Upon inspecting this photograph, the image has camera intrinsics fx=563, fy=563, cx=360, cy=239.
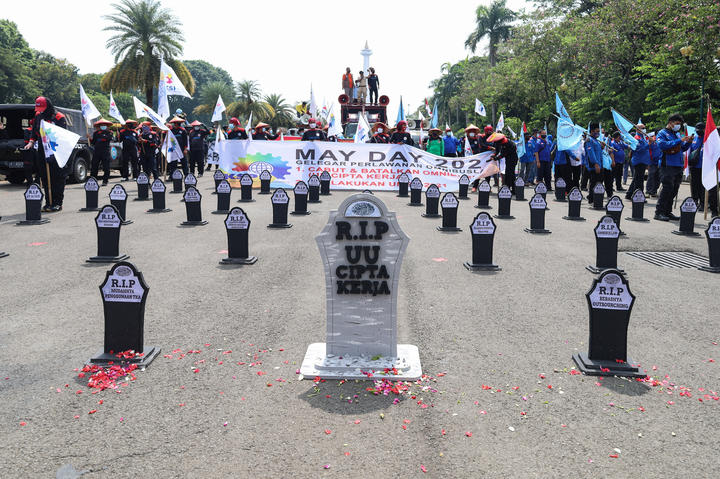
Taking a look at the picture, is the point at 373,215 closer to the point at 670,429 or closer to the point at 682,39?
the point at 670,429

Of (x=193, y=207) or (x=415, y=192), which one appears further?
(x=415, y=192)

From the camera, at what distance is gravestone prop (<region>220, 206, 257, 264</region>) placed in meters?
8.34

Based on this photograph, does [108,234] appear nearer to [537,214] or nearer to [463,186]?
[537,214]

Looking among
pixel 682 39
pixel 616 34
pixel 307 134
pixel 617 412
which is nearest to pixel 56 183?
pixel 307 134

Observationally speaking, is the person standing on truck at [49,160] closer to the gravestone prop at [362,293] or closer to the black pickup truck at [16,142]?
the black pickup truck at [16,142]

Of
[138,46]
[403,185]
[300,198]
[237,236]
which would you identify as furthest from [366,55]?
[237,236]

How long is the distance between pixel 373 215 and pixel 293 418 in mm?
1606

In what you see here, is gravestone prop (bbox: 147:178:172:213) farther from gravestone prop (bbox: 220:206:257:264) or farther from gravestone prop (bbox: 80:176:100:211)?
gravestone prop (bbox: 220:206:257:264)

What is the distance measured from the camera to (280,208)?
37.4 feet

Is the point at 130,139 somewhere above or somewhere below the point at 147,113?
below

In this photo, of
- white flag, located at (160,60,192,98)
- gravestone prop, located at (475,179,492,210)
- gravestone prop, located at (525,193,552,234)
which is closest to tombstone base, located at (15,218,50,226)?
white flag, located at (160,60,192,98)

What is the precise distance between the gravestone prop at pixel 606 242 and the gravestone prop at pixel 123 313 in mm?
6071

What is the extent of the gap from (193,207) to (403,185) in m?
8.10

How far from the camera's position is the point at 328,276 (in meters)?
4.53
